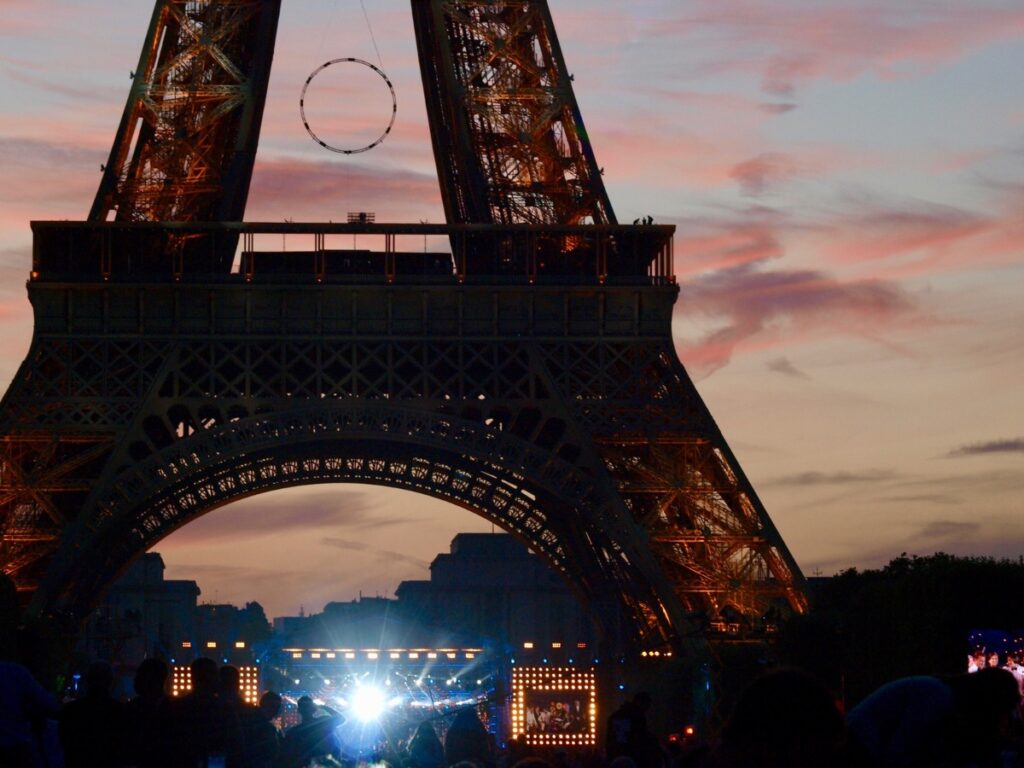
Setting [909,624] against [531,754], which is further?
[909,624]

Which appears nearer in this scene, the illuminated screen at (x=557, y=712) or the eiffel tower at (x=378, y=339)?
the eiffel tower at (x=378, y=339)

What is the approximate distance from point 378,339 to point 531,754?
41326 millimetres

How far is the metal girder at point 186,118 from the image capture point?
5809 cm

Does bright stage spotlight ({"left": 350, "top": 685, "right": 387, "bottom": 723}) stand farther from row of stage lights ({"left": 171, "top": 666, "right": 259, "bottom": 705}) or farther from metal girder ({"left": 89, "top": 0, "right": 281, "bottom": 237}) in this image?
metal girder ({"left": 89, "top": 0, "right": 281, "bottom": 237})

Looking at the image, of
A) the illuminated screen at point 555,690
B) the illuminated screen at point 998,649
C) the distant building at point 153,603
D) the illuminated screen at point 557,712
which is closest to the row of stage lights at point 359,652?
the illuminated screen at point 557,712

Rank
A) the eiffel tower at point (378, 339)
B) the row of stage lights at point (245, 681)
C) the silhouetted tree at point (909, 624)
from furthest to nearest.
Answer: the row of stage lights at point (245, 681) < the eiffel tower at point (378, 339) < the silhouetted tree at point (909, 624)

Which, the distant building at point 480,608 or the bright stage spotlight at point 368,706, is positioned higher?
the distant building at point 480,608

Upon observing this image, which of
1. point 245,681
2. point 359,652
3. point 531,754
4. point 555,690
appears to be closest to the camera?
point 531,754

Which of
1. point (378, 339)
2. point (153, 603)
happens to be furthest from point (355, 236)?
point (153, 603)

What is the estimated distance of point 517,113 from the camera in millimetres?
58219

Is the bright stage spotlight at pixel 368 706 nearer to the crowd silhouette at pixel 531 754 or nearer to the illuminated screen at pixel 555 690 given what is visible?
the illuminated screen at pixel 555 690

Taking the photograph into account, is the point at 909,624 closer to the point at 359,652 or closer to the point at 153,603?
the point at 359,652

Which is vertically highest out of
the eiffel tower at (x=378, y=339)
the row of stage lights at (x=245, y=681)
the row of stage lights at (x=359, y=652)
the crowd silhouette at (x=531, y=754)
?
the eiffel tower at (x=378, y=339)

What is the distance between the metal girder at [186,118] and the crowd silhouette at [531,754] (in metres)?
34.0
